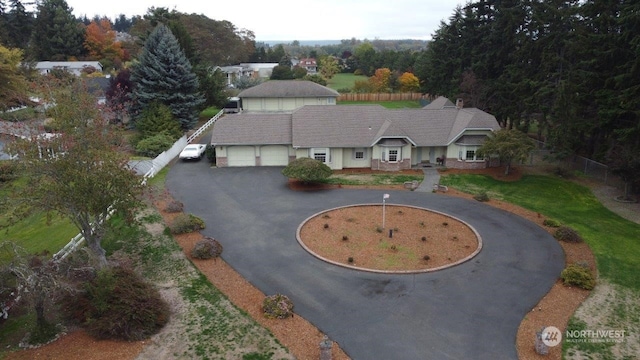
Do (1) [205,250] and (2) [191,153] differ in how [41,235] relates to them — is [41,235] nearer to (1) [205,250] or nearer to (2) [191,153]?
(1) [205,250]

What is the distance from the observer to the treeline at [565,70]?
27.7 metres

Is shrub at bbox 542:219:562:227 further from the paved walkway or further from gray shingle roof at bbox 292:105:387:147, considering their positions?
gray shingle roof at bbox 292:105:387:147

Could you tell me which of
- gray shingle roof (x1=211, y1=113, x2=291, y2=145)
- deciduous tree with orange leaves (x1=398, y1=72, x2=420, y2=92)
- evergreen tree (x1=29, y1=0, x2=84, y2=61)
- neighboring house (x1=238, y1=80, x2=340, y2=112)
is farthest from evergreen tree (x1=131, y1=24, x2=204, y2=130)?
evergreen tree (x1=29, y1=0, x2=84, y2=61)

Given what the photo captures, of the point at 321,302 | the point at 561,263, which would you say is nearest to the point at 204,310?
the point at 321,302

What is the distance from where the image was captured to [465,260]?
19.9 meters

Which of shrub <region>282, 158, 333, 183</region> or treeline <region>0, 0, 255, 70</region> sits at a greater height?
treeline <region>0, 0, 255, 70</region>

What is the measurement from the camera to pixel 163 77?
1750 inches

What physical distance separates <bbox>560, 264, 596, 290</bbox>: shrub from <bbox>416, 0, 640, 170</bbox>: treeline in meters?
11.8

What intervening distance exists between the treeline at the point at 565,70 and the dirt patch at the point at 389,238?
1305 centimetres

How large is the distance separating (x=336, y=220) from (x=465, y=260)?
7.63 m

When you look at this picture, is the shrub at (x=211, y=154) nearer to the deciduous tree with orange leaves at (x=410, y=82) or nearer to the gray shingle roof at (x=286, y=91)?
the gray shingle roof at (x=286, y=91)

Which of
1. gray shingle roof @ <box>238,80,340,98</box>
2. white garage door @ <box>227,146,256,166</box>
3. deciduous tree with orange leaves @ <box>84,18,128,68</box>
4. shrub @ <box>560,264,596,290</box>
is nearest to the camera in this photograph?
shrub @ <box>560,264,596,290</box>

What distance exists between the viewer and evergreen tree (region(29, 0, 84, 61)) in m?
83.1

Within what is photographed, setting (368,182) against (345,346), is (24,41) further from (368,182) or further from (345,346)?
(345,346)
